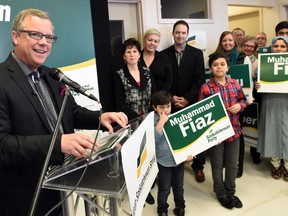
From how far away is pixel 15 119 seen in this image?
1.14 meters

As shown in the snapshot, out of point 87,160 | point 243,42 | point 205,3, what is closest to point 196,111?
point 87,160

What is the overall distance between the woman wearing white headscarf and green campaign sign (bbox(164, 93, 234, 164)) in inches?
29.4

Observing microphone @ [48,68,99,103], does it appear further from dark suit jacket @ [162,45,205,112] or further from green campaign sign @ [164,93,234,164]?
dark suit jacket @ [162,45,205,112]

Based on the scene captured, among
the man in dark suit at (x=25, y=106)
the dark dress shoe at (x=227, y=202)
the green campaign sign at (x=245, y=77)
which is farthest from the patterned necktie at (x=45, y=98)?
the green campaign sign at (x=245, y=77)

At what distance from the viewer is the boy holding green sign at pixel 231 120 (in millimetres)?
2479

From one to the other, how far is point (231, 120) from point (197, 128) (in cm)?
46

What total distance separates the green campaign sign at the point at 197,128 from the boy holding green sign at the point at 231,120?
0.19 metres

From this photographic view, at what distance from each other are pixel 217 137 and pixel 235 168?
0.41m

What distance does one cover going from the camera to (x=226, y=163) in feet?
8.34

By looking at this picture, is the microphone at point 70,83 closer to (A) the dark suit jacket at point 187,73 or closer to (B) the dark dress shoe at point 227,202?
(B) the dark dress shoe at point 227,202

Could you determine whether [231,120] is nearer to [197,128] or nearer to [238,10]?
[197,128]

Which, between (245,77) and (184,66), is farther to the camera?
(184,66)

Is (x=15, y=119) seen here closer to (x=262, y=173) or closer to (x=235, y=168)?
(x=235, y=168)

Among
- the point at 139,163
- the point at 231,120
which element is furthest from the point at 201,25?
the point at 139,163
